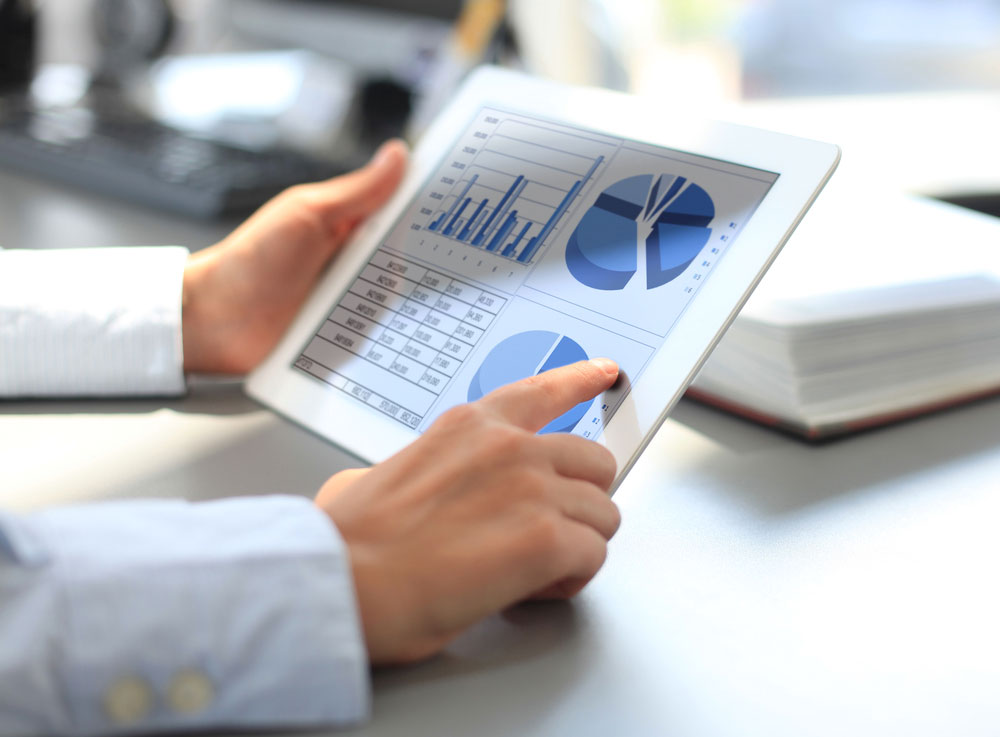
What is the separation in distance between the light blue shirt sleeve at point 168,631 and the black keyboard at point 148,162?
2.17ft

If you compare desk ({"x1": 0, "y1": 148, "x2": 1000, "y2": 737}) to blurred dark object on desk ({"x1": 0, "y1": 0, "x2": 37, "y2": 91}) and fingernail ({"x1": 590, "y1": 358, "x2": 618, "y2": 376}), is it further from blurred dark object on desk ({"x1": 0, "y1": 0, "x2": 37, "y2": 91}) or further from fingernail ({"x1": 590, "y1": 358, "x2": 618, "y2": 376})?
blurred dark object on desk ({"x1": 0, "y1": 0, "x2": 37, "y2": 91})

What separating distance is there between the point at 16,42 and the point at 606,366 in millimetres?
1431

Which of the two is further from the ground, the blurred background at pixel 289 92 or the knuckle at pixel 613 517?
the blurred background at pixel 289 92

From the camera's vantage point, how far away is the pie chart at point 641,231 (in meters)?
0.52

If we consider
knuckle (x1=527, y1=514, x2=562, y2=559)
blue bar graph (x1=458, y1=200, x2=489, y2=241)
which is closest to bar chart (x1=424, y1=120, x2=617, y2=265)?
blue bar graph (x1=458, y1=200, x2=489, y2=241)

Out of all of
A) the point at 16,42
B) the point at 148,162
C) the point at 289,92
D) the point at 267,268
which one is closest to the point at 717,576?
the point at 267,268

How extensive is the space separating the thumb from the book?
27 cm

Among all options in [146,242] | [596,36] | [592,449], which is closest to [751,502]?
[592,449]

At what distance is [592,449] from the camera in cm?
44

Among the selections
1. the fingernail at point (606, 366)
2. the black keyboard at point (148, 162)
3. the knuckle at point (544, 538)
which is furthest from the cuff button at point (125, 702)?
the black keyboard at point (148, 162)

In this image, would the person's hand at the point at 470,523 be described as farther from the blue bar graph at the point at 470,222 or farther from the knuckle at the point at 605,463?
the blue bar graph at the point at 470,222

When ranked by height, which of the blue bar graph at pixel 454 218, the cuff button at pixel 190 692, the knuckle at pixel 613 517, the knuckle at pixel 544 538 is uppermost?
the blue bar graph at pixel 454 218

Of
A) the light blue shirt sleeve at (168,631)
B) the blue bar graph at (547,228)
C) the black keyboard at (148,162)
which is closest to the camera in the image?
the light blue shirt sleeve at (168,631)

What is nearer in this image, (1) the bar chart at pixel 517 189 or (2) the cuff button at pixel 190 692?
(2) the cuff button at pixel 190 692
